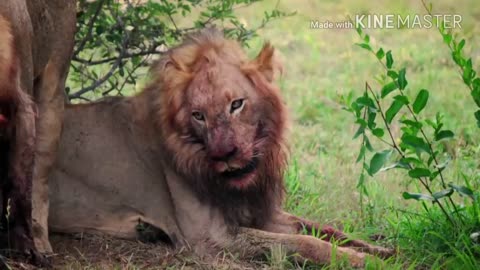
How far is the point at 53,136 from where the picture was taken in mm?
3988

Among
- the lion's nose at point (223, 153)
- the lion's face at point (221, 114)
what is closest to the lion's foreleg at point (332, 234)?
the lion's face at point (221, 114)

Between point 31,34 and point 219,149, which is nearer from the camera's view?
point 31,34

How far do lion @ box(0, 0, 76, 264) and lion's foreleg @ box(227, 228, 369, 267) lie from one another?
2.44 feet

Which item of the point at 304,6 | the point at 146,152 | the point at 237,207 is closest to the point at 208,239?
the point at 237,207

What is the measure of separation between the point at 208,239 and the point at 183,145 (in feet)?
1.24

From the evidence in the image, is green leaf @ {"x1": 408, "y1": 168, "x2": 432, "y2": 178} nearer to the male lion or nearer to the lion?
the male lion

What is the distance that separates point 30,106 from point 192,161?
81cm

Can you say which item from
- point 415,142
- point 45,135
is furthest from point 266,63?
point 45,135

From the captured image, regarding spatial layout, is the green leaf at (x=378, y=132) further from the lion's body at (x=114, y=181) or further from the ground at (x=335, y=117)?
the lion's body at (x=114, y=181)

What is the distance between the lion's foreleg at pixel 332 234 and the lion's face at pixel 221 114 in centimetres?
30

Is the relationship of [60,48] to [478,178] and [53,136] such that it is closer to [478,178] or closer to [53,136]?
[53,136]

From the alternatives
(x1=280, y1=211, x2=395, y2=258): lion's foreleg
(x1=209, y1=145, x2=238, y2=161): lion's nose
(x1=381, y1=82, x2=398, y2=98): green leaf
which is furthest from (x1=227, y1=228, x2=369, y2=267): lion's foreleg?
(x1=381, y1=82, x2=398, y2=98): green leaf

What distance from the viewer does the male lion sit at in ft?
13.1

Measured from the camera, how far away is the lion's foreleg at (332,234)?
13.6 ft
